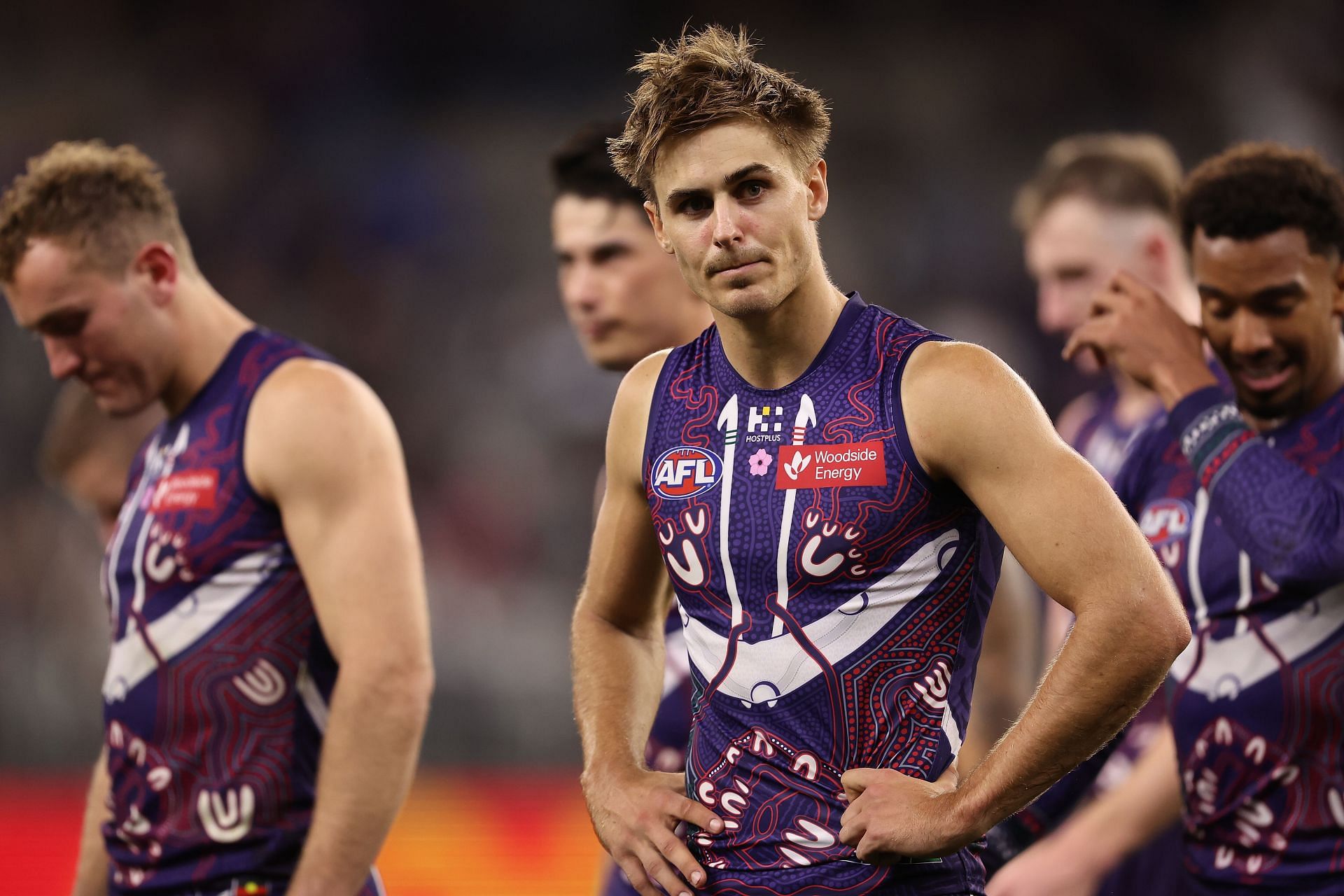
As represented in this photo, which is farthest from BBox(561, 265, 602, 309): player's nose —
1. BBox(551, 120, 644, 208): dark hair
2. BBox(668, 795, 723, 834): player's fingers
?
BBox(668, 795, 723, 834): player's fingers

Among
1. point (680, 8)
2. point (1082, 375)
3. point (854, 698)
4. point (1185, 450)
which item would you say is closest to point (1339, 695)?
point (1185, 450)

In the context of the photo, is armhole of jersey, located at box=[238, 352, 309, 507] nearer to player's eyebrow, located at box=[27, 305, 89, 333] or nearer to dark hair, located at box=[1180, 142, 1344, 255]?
player's eyebrow, located at box=[27, 305, 89, 333]

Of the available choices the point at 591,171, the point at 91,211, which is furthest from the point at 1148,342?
the point at 91,211

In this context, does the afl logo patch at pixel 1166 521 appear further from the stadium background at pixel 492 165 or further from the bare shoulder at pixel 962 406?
the stadium background at pixel 492 165

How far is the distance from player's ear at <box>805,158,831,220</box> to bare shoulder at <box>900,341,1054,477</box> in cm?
35

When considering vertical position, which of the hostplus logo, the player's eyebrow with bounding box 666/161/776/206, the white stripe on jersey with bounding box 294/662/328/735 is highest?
the player's eyebrow with bounding box 666/161/776/206

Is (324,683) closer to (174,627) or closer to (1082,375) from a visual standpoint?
(174,627)

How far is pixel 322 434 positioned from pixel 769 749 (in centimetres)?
136

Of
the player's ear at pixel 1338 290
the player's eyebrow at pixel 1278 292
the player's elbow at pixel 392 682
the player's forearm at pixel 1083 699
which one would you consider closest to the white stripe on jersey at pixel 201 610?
the player's elbow at pixel 392 682

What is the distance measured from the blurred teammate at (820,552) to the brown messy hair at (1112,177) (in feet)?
10.2

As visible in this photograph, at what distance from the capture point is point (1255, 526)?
2912mm

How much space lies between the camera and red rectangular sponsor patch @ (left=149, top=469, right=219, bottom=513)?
3.27 meters

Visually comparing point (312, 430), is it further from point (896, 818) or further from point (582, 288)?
point (896, 818)

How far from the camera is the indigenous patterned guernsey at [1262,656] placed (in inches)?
115
